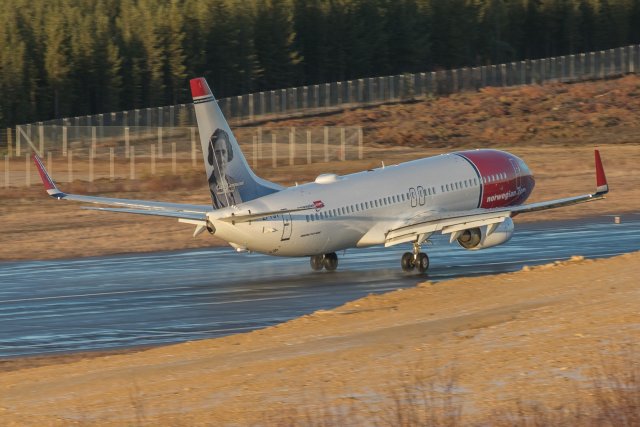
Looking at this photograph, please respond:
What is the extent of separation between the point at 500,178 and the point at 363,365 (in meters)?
30.5

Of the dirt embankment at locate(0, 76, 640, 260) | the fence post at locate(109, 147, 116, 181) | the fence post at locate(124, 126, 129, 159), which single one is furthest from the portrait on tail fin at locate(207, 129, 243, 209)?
the fence post at locate(124, 126, 129, 159)

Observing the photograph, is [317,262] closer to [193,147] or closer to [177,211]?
[177,211]

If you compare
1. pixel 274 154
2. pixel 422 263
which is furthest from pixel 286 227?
pixel 274 154

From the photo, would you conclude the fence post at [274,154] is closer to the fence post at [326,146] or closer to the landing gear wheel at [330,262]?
the fence post at [326,146]

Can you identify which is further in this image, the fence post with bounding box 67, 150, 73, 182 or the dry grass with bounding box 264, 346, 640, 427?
the fence post with bounding box 67, 150, 73, 182

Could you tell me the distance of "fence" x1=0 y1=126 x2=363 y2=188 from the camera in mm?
86625

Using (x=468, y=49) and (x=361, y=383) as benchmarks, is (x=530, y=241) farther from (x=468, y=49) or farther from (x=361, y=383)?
(x=468, y=49)

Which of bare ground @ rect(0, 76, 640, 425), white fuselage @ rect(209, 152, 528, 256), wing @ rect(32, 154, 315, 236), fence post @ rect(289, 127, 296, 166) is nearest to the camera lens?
bare ground @ rect(0, 76, 640, 425)

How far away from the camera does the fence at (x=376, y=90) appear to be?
107312 mm

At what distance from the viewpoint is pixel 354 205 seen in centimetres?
5031

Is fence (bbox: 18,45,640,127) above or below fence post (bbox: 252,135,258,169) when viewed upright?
above

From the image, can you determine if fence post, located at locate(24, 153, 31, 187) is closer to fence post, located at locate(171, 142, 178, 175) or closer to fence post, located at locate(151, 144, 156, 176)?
fence post, located at locate(151, 144, 156, 176)

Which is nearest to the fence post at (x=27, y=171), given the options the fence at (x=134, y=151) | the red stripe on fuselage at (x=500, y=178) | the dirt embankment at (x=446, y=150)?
the fence at (x=134, y=151)

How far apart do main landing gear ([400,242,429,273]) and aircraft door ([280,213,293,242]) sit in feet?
15.1
